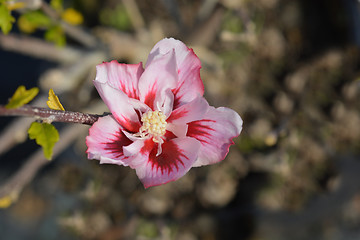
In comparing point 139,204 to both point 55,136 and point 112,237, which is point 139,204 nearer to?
point 112,237

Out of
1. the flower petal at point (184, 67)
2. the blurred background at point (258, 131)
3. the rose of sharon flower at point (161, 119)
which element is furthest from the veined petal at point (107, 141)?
the blurred background at point (258, 131)

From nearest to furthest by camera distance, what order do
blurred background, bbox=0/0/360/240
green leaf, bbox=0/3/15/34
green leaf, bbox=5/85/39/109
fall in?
green leaf, bbox=5/85/39/109 < green leaf, bbox=0/3/15/34 < blurred background, bbox=0/0/360/240

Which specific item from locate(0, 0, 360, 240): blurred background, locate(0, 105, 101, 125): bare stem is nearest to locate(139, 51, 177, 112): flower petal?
locate(0, 105, 101, 125): bare stem

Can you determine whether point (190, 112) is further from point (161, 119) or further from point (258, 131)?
point (258, 131)

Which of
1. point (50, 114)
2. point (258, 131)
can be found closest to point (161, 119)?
point (50, 114)

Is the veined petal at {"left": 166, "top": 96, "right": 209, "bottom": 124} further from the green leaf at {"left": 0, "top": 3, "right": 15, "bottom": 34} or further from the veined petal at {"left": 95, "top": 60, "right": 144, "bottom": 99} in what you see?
the green leaf at {"left": 0, "top": 3, "right": 15, "bottom": 34}

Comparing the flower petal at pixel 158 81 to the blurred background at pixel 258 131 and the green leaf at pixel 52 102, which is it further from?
the blurred background at pixel 258 131
